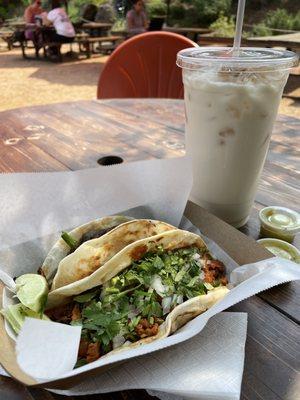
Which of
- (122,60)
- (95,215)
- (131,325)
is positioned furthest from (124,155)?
(122,60)

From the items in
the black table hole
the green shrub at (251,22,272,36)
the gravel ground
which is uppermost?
the black table hole

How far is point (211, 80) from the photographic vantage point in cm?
100

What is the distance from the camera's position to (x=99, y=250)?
92cm

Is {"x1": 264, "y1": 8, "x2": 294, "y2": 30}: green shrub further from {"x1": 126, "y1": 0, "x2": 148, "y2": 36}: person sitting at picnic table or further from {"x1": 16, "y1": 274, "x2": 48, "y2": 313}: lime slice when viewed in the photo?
{"x1": 16, "y1": 274, "x2": 48, "y2": 313}: lime slice

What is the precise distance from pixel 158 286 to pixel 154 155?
0.86m

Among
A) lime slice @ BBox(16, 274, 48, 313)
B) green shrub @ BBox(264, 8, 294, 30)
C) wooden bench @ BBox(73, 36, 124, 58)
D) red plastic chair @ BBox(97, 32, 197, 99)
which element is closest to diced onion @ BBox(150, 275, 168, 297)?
lime slice @ BBox(16, 274, 48, 313)

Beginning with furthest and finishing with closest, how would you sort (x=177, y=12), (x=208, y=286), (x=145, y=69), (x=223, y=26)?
(x=177, y=12) → (x=223, y=26) → (x=145, y=69) → (x=208, y=286)

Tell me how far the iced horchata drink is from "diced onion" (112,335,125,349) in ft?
1.78

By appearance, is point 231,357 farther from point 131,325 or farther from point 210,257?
point 210,257

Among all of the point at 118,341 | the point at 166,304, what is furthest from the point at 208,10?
the point at 118,341

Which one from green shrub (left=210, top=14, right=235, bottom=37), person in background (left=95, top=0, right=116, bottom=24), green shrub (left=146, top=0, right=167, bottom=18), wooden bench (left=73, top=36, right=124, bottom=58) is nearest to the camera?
wooden bench (left=73, top=36, right=124, bottom=58)

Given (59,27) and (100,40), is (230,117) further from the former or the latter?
(59,27)

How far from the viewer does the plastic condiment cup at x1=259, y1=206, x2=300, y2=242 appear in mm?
1039

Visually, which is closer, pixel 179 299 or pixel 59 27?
pixel 179 299
